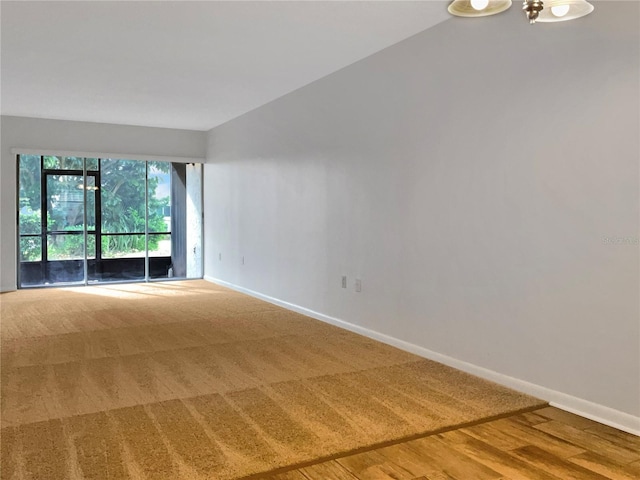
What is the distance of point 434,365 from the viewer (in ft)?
12.9

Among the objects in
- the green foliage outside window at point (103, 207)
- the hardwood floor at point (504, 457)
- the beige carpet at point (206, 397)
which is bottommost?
the hardwood floor at point (504, 457)

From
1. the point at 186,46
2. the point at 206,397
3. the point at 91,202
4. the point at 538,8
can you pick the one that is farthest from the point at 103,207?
the point at 538,8

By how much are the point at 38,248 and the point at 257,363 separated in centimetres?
575

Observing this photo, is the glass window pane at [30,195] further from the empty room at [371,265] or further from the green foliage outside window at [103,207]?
the empty room at [371,265]

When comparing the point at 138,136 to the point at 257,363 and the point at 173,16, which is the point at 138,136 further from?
the point at 257,363

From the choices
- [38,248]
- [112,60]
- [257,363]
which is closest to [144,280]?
[38,248]

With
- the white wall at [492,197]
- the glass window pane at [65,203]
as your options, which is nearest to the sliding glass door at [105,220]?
the glass window pane at [65,203]

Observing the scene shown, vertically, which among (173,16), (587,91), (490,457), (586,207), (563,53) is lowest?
(490,457)

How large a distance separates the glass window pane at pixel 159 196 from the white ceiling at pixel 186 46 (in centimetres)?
224

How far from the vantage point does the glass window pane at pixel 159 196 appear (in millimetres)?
8930

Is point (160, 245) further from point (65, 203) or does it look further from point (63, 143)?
point (63, 143)

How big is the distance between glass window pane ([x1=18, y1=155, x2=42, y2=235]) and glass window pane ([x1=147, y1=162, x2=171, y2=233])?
1674 mm

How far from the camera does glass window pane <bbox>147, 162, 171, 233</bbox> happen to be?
893 cm

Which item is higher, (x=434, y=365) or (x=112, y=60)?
(x=112, y=60)
